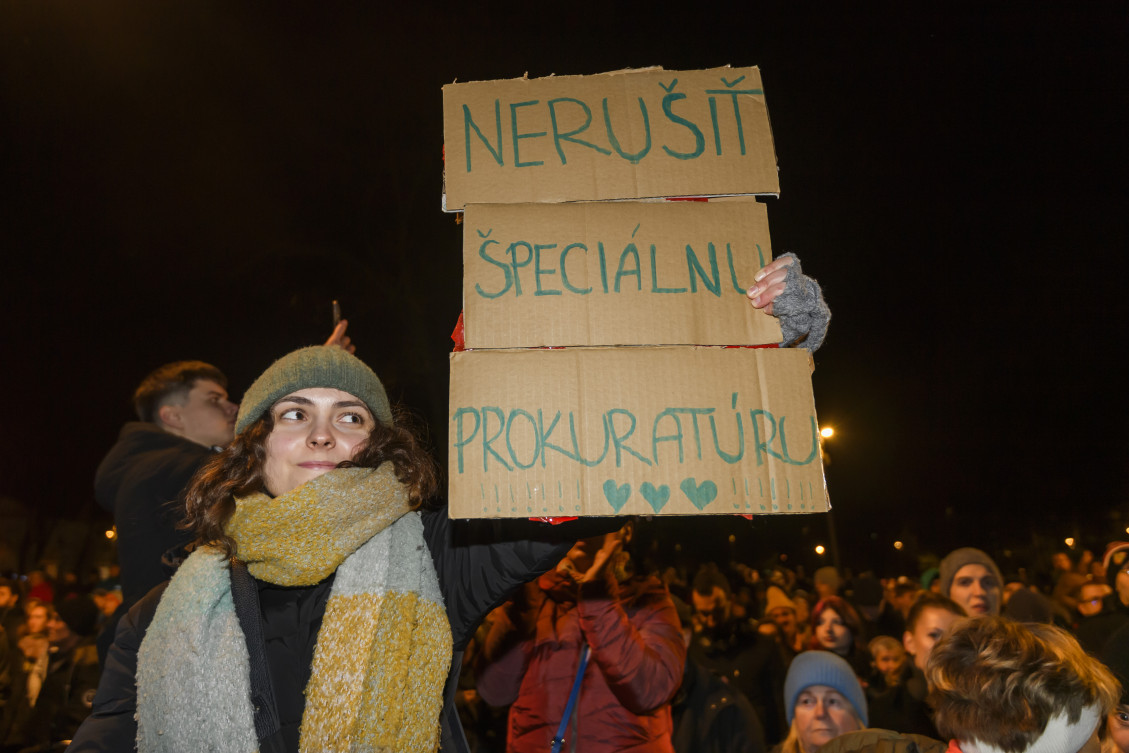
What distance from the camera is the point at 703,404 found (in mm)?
1396

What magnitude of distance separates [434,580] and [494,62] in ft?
12.9

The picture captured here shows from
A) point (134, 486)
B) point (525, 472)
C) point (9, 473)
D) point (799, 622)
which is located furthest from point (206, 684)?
point (9, 473)

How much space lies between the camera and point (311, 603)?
5.86 ft

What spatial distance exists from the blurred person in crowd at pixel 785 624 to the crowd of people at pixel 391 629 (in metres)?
3.18

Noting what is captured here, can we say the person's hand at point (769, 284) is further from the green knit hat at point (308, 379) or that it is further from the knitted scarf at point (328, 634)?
the green knit hat at point (308, 379)

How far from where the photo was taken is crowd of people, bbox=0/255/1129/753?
1.59 meters

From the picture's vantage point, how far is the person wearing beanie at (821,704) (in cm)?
298

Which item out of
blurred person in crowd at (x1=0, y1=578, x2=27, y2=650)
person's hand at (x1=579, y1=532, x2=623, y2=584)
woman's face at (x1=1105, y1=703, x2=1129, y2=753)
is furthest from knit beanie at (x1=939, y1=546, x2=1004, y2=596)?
blurred person in crowd at (x1=0, y1=578, x2=27, y2=650)

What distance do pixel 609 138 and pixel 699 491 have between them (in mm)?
804

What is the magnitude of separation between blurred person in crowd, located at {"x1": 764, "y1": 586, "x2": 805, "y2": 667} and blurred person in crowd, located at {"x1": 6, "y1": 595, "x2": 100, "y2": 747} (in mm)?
5302

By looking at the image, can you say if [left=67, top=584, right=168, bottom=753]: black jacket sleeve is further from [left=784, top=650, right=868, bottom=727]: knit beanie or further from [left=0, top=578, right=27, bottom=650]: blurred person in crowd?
[left=0, top=578, right=27, bottom=650]: blurred person in crowd

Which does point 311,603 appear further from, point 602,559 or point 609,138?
point 609,138

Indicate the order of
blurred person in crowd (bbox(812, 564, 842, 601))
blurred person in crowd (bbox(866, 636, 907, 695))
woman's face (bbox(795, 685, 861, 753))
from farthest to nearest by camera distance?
blurred person in crowd (bbox(812, 564, 842, 601)), blurred person in crowd (bbox(866, 636, 907, 695)), woman's face (bbox(795, 685, 861, 753))

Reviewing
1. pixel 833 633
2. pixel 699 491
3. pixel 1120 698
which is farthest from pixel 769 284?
pixel 833 633
